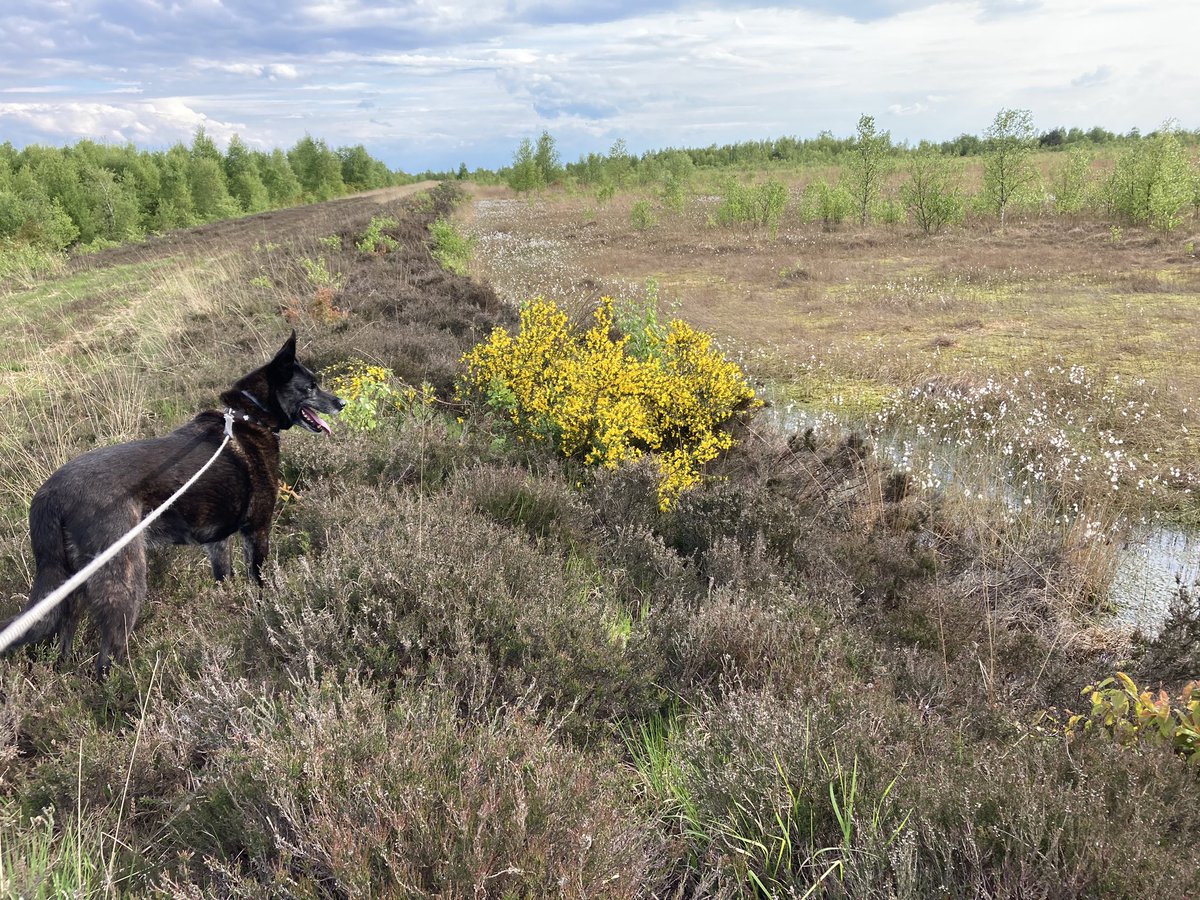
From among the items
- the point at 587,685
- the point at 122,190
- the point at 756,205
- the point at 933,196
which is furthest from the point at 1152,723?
the point at 122,190

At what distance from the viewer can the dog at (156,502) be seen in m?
2.59

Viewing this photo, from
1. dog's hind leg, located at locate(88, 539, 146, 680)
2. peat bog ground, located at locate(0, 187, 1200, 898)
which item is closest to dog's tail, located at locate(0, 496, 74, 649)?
dog's hind leg, located at locate(88, 539, 146, 680)

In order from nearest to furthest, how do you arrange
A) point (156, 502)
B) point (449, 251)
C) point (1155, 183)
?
point (156, 502) < point (449, 251) < point (1155, 183)

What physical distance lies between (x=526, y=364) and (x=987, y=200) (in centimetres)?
3047

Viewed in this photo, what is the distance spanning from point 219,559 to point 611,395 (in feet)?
10.9

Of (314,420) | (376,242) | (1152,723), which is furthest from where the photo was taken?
(376,242)

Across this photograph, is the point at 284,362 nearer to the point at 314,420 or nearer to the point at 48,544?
the point at 314,420

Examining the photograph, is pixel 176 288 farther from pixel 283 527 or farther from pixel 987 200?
pixel 987 200

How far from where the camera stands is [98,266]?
19719 mm

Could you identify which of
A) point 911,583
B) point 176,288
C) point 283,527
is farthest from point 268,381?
point 176,288

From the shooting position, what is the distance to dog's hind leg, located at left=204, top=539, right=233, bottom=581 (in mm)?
3391

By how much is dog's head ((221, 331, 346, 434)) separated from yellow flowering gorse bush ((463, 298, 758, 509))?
2.23 meters

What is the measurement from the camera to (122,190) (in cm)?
3397

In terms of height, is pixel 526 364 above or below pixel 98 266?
below
